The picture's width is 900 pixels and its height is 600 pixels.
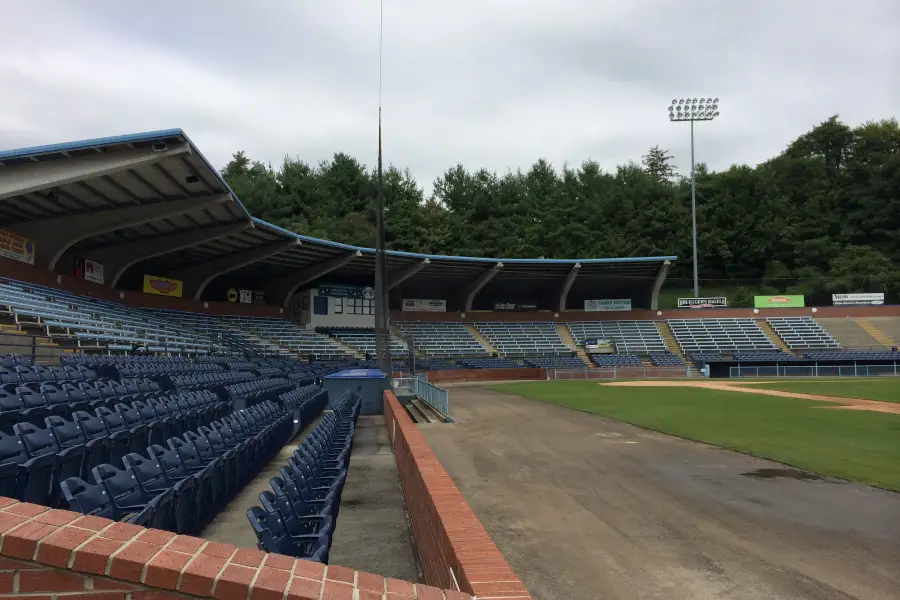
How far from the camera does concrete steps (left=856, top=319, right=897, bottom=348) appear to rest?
5002 cm

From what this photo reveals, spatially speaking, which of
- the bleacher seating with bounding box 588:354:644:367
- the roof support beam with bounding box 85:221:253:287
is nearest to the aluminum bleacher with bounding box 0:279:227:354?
the roof support beam with bounding box 85:221:253:287

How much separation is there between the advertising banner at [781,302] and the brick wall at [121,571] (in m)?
62.6

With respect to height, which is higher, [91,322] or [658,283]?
[658,283]

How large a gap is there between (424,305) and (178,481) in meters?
49.3

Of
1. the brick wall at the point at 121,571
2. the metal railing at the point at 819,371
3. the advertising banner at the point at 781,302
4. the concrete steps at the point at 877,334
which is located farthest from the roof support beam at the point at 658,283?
the brick wall at the point at 121,571

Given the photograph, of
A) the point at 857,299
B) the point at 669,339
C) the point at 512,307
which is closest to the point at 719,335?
the point at 669,339

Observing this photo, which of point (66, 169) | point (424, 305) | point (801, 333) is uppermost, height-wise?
point (66, 169)

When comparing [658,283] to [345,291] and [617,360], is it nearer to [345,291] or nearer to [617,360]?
[617,360]

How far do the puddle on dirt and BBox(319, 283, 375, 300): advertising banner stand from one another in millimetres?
42742

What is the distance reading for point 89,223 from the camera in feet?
97.1

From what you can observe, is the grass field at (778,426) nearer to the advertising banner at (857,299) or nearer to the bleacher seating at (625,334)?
the bleacher seating at (625,334)

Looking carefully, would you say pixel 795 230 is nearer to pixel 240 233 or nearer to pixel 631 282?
pixel 631 282

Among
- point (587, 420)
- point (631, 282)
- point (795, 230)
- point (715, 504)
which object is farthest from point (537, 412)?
point (795, 230)

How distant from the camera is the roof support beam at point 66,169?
2277 cm
